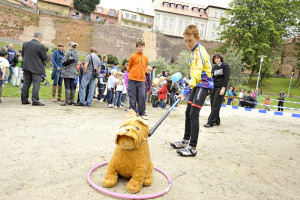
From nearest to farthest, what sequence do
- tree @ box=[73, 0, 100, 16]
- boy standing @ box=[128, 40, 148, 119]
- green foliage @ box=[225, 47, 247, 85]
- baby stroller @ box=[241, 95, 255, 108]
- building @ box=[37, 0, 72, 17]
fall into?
boy standing @ box=[128, 40, 148, 119] → baby stroller @ box=[241, 95, 255, 108] → green foliage @ box=[225, 47, 247, 85] → tree @ box=[73, 0, 100, 16] → building @ box=[37, 0, 72, 17]

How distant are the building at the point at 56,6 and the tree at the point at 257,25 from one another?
154ft

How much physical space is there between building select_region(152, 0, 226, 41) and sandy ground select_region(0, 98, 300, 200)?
6358 cm

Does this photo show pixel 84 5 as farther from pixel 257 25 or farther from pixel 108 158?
pixel 108 158

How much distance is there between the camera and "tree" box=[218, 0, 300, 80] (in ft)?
113

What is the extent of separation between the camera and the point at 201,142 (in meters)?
5.06

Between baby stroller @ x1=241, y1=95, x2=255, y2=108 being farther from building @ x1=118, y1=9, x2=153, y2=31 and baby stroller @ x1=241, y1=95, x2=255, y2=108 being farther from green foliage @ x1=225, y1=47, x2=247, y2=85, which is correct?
building @ x1=118, y1=9, x2=153, y2=31

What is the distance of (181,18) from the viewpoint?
220ft

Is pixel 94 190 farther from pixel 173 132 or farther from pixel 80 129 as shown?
pixel 173 132

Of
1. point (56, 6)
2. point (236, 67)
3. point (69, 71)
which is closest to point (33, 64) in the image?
point (69, 71)

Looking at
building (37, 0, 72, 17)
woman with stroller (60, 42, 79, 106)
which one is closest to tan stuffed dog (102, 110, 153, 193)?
woman with stroller (60, 42, 79, 106)

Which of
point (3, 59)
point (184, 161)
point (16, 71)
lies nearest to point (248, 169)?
point (184, 161)

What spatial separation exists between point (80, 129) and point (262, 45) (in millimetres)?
36481

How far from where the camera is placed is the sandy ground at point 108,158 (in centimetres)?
259

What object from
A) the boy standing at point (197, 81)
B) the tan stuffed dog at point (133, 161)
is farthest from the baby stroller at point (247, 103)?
the tan stuffed dog at point (133, 161)
